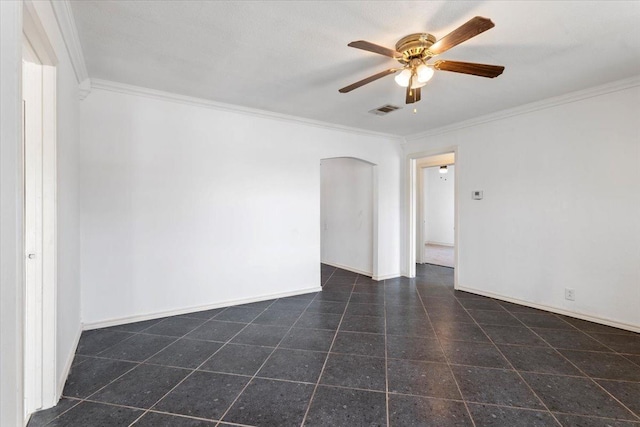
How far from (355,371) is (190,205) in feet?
8.67

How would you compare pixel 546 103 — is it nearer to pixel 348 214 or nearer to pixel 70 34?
pixel 348 214

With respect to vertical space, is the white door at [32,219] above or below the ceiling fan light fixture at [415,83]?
below

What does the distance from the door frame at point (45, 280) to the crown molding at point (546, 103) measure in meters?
4.76

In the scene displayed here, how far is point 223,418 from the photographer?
1814 millimetres

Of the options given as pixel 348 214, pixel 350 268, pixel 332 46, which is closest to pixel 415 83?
pixel 332 46

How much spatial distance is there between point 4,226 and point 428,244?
1030 cm

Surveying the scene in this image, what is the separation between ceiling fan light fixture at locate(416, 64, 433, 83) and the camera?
2.22 meters

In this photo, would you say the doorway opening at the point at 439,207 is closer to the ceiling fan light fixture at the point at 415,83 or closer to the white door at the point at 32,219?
the ceiling fan light fixture at the point at 415,83

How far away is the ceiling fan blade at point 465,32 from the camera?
1.64 metres

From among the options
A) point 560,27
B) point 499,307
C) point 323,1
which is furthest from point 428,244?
point 323,1

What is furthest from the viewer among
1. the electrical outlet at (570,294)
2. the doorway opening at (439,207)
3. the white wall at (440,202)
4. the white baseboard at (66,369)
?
the white wall at (440,202)

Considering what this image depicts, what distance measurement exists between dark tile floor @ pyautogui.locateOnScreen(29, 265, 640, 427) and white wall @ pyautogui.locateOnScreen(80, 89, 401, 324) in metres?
0.45

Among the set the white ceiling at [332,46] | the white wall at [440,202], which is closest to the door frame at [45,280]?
the white ceiling at [332,46]

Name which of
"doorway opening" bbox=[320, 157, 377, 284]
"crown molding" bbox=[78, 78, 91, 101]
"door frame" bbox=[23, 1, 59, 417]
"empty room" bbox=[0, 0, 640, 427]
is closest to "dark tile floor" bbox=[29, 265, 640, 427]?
"empty room" bbox=[0, 0, 640, 427]
